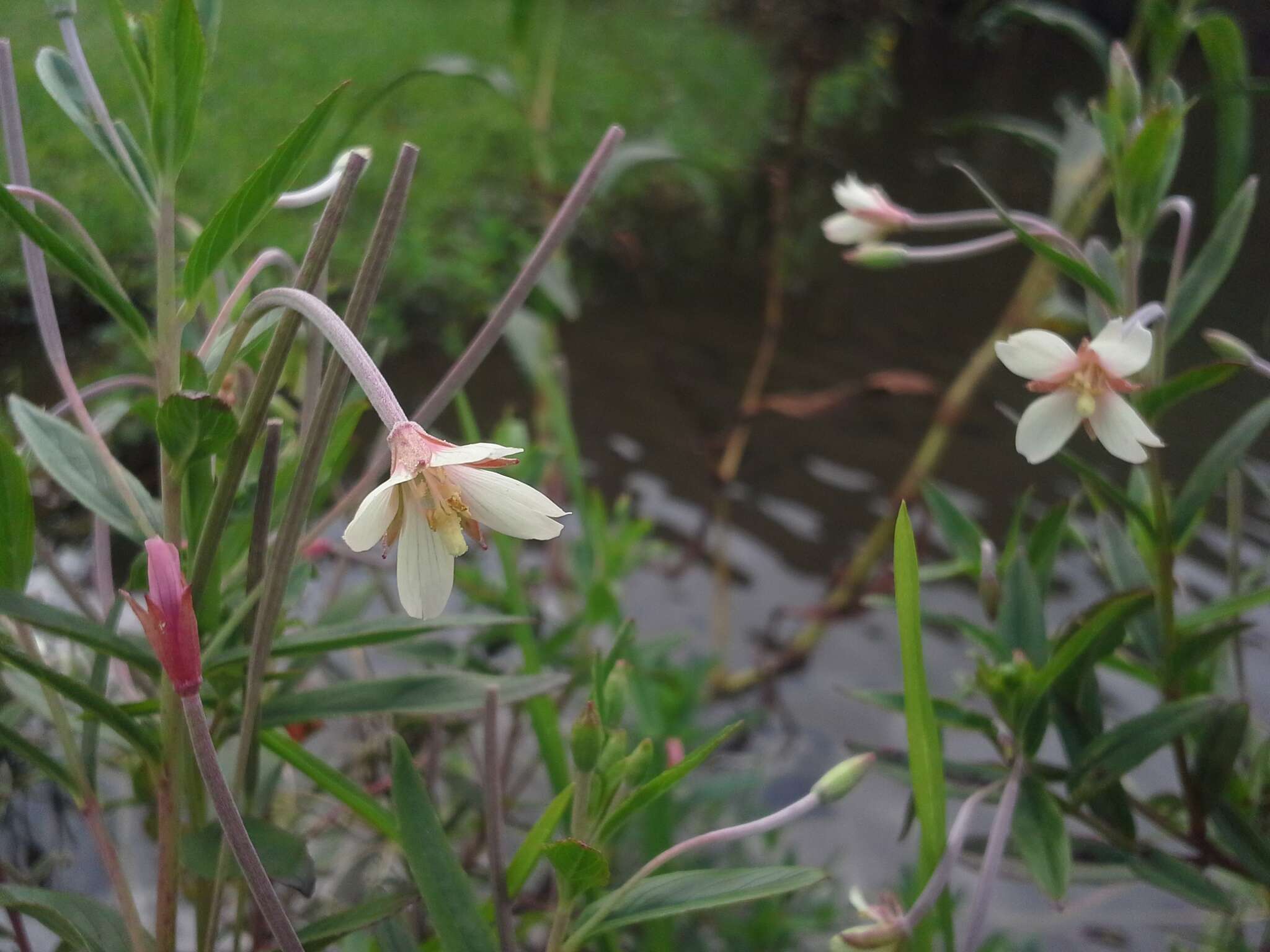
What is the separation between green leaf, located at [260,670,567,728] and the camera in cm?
36

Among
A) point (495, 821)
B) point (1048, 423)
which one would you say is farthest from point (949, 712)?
point (495, 821)

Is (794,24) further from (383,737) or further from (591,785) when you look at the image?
(591,785)

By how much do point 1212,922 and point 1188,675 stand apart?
27 cm

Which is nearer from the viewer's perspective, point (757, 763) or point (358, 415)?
point (358, 415)

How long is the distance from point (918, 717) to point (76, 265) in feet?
1.02

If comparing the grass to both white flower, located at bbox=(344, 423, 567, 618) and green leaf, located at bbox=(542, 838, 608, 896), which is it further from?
green leaf, located at bbox=(542, 838, 608, 896)

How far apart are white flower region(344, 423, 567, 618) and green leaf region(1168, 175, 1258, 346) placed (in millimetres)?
396

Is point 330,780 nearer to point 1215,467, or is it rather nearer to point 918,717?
point 918,717

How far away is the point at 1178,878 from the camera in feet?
1.52

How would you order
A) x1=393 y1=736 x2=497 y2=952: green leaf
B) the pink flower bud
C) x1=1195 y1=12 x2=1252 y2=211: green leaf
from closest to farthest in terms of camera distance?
1. the pink flower bud
2. x1=393 y1=736 x2=497 y2=952: green leaf
3. x1=1195 y1=12 x2=1252 y2=211: green leaf

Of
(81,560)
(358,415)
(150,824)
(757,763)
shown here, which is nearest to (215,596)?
(358,415)

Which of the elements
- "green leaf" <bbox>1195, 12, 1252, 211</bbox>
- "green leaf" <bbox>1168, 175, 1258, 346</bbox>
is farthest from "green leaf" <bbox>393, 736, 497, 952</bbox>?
"green leaf" <bbox>1195, 12, 1252, 211</bbox>

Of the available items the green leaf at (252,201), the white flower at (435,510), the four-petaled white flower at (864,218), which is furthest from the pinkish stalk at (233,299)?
the four-petaled white flower at (864,218)

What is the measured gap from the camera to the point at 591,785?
1.11 ft
